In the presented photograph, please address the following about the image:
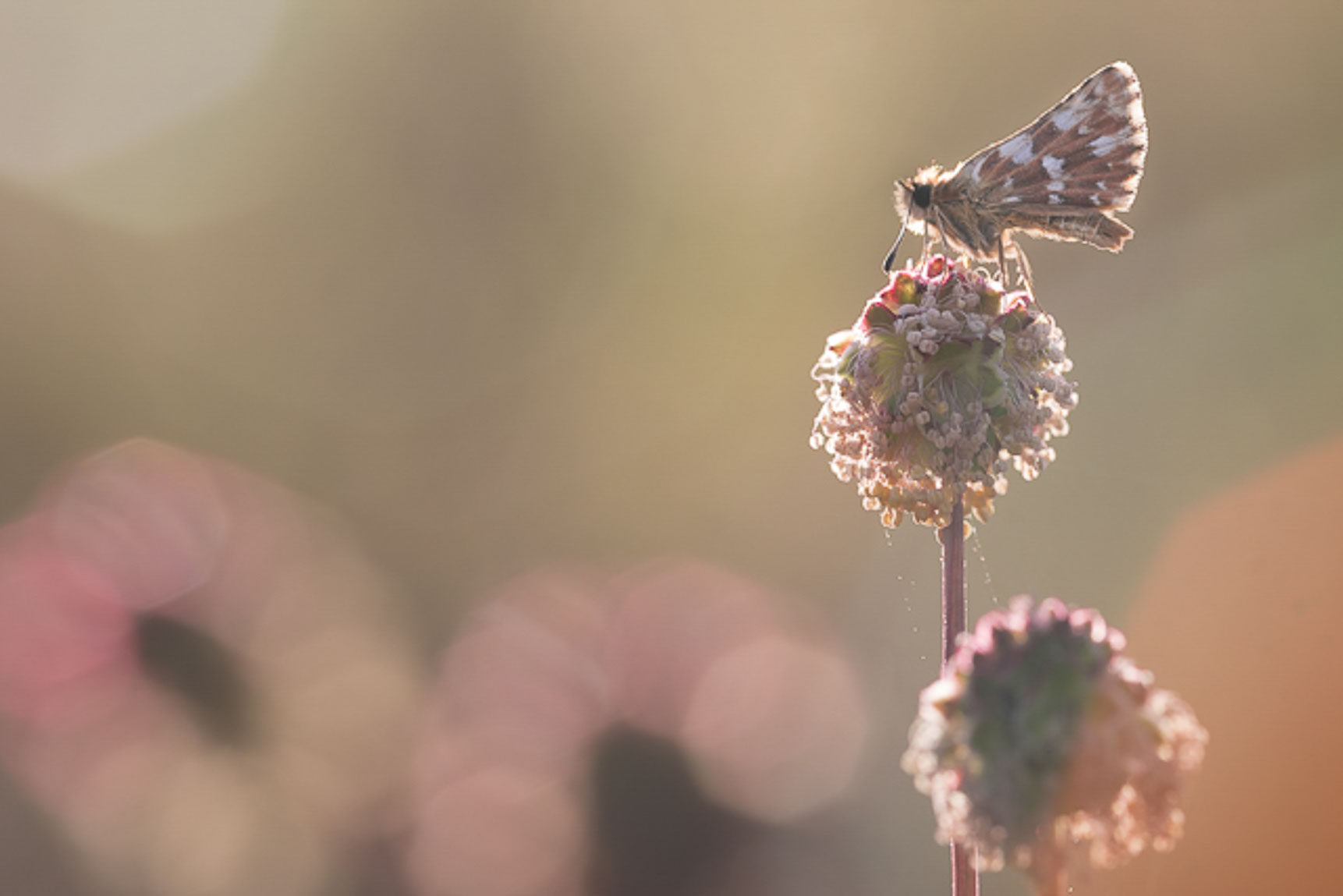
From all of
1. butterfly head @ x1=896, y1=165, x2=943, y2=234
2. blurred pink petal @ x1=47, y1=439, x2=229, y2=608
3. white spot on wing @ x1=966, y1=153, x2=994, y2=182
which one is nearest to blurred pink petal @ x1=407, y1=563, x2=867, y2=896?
blurred pink petal @ x1=47, y1=439, x2=229, y2=608

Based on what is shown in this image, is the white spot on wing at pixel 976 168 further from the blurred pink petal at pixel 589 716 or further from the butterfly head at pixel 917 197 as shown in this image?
the blurred pink petal at pixel 589 716

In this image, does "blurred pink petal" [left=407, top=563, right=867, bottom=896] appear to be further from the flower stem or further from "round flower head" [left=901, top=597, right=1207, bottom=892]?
"round flower head" [left=901, top=597, right=1207, bottom=892]

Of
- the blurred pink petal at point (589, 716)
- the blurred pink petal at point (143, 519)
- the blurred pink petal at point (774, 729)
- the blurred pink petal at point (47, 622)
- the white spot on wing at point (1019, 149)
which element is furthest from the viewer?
the blurred pink petal at point (143, 519)

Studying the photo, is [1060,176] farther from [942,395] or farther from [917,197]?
[942,395]

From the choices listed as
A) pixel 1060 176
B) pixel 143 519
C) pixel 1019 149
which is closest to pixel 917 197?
pixel 1019 149

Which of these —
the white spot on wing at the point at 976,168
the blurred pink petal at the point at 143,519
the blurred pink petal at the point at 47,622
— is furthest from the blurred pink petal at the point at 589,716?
the white spot on wing at the point at 976,168

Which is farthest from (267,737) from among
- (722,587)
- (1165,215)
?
(1165,215)

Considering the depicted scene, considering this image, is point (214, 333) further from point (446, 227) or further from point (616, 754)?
point (616, 754)
